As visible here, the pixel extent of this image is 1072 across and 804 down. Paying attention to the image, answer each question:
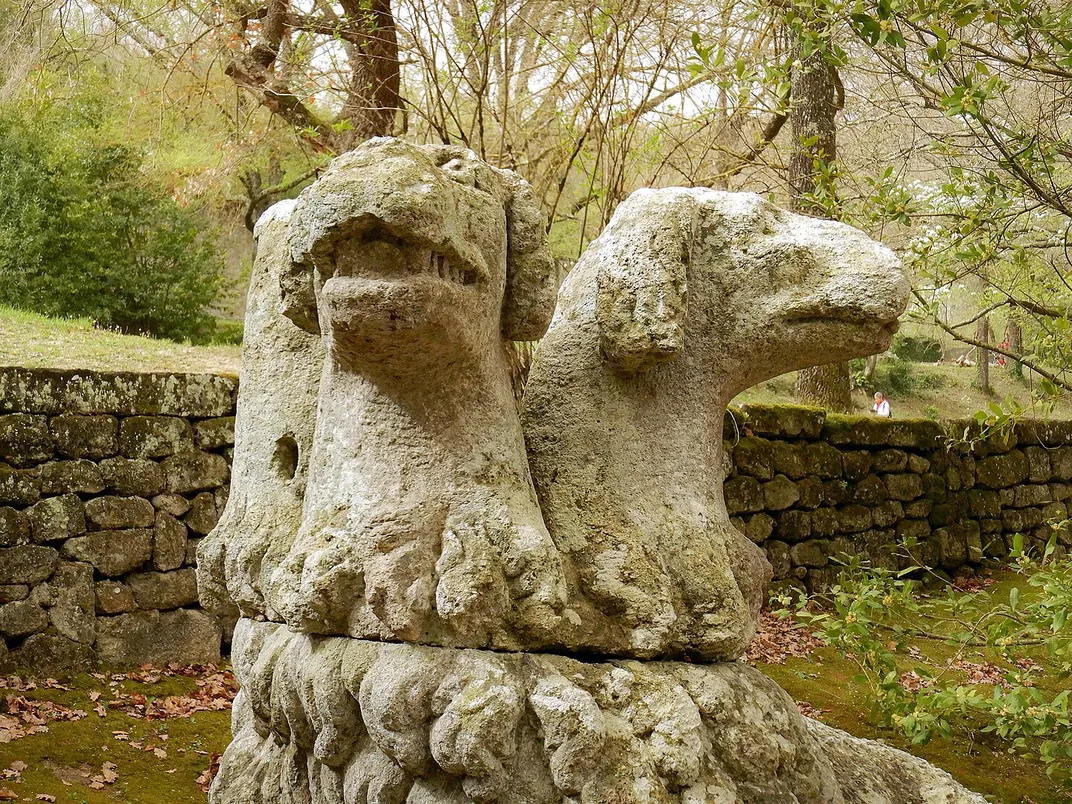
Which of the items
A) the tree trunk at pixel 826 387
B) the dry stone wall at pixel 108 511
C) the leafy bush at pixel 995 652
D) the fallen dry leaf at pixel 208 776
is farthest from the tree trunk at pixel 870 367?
the fallen dry leaf at pixel 208 776

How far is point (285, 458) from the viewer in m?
2.24

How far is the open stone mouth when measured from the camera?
5.81ft

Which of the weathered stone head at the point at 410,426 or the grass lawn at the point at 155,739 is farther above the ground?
the weathered stone head at the point at 410,426

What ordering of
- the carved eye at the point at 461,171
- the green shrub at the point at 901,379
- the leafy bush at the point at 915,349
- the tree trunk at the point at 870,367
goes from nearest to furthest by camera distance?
the carved eye at the point at 461,171 < the tree trunk at the point at 870,367 < the green shrub at the point at 901,379 < the leafy bush at the point at 915,349

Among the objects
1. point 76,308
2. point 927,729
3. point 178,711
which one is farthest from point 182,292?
point 927,729

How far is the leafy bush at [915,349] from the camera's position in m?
23.8

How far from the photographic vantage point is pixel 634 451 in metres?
2.12

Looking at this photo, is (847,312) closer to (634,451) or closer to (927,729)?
(634,451)

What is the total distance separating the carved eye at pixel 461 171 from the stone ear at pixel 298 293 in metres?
0.31

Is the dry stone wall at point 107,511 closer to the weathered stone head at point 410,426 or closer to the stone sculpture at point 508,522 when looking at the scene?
the stone sculpture at point 508,522

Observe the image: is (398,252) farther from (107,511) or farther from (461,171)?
(107,511)

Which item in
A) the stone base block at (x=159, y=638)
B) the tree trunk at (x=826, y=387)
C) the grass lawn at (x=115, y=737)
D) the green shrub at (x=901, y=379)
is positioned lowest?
the grass lawn at (x=115, y=737)

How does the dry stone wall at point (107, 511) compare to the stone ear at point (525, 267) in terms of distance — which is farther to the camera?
the dry stone wall at point (107, 511)

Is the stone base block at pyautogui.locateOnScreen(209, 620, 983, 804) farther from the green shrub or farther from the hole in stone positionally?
the green shrub
